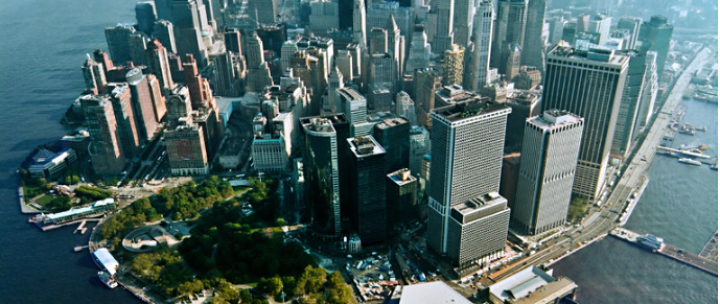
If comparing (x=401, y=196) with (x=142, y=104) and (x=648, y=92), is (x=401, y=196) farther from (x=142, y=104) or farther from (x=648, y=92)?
(x=648, y=92)

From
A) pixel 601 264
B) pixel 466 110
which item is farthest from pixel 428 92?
pixel 601 264

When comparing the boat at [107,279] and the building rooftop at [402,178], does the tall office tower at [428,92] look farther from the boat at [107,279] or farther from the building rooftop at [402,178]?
the boat at [107,279]

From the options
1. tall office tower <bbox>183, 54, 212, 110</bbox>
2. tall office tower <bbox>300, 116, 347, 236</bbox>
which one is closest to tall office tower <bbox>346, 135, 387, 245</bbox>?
tall office tower <bbox>300, 116, 347, 236</bbox>

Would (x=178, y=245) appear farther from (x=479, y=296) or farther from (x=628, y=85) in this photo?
(x=628, y=85)

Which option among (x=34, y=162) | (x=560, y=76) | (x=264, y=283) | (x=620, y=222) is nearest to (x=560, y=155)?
(x=560, y=76)

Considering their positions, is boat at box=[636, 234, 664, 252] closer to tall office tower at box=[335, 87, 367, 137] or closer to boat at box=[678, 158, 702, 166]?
boat at box=[678, 158, 702, 166]
